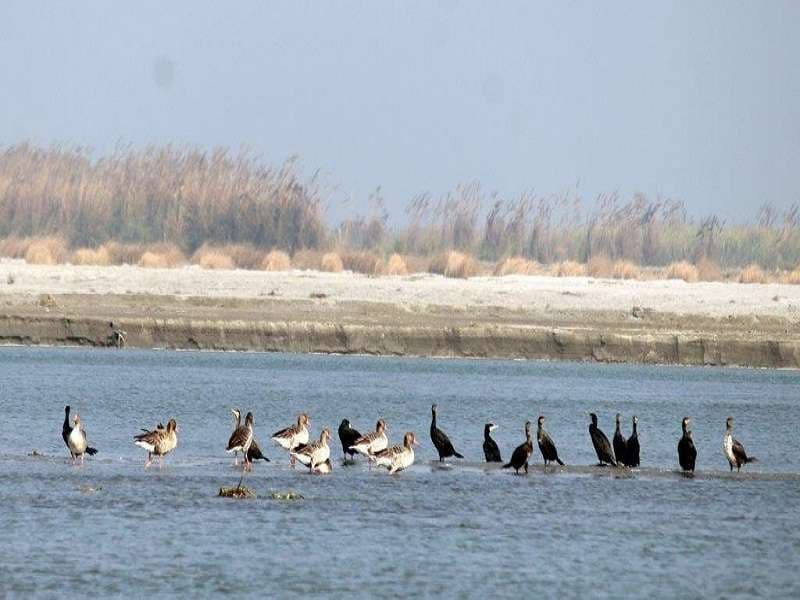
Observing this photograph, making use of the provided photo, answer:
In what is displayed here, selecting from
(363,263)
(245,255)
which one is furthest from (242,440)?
(245,255)

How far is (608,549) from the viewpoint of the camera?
16.6m

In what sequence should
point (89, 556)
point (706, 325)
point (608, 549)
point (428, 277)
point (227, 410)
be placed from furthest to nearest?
point (428, 277)
point (706, 325)
point (227, 410)
point (608, 549)
point (89, 556)

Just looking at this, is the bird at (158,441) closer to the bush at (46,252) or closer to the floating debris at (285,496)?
the floating debris at (285,496)

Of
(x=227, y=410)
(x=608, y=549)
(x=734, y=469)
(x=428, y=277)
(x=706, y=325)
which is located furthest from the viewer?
(x=428, y=277)

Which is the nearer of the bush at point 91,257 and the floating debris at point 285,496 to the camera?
the floating debris at point 285,496

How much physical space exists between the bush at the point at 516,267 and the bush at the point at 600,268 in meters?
1.45

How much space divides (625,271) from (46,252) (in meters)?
16.1

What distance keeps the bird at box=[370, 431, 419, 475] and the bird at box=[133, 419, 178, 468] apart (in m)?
2.23

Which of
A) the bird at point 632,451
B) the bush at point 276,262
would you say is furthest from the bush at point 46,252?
the bird at point 632,451

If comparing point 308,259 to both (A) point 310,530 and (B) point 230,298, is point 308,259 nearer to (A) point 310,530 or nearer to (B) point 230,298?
(B) point 230,298

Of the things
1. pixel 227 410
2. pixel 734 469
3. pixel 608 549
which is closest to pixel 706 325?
pixel 227 410

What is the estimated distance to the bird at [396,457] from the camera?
20.8 metres

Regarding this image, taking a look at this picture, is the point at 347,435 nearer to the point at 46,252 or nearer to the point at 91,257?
the point at 91,257

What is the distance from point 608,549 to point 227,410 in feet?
44.1
